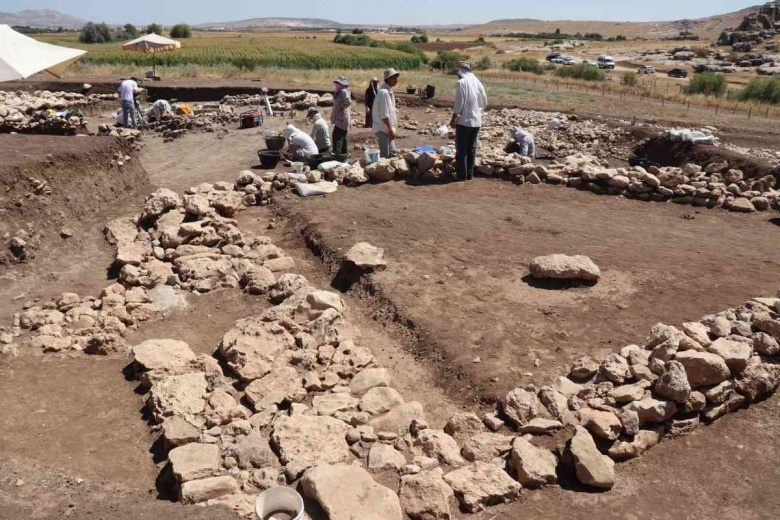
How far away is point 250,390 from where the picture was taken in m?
4.65

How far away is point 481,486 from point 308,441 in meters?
1.18

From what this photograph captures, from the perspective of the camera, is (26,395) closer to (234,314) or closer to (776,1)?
(234,314)

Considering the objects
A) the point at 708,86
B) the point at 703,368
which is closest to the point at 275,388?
the point at 703,368

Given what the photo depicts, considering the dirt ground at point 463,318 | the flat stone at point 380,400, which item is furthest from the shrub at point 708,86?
the flat stone at point 380,400

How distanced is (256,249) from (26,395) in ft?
10.3

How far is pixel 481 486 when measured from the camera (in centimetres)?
363

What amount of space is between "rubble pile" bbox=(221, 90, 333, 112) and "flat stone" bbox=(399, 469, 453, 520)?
1565 cm

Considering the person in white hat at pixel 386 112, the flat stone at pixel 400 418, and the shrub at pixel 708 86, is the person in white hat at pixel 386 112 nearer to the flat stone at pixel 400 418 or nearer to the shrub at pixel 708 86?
the flat stone at pixel 400 418

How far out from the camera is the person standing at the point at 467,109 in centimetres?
903

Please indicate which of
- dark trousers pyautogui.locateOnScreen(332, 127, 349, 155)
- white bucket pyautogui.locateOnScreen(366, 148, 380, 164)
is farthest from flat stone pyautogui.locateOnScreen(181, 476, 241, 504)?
dark trousers pyautogui.locateOnScreen(332, 127, 349, 155)

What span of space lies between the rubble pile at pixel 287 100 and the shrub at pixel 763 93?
19.4m

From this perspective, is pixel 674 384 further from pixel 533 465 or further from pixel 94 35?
pixel 94 35

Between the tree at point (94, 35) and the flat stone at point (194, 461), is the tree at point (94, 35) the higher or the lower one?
the higher one

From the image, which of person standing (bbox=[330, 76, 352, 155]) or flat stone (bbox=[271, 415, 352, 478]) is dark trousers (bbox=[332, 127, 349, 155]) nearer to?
person standing (bbox=[330, 76, 352, 155])
